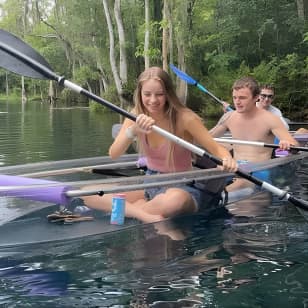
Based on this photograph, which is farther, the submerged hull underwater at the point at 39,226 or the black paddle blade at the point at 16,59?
the black paddle blade at the point at 16,59

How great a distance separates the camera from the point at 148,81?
11.8 feet

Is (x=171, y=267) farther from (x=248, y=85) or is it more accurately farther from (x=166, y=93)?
(x=248, y=85)

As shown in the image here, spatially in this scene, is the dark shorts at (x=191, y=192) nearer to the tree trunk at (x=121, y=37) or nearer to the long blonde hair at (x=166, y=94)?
the long blonde hair at (x=166, y=94)

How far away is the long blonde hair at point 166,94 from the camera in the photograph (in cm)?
361

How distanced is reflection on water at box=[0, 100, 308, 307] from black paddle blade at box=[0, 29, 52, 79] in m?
1.15

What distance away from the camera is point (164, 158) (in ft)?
12.9

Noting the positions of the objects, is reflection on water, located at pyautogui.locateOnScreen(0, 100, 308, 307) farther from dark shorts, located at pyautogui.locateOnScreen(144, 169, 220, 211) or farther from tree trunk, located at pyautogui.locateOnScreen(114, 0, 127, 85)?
tree trunk, located at pyautogui.locateOnScreen(114, 0, 127, 85)

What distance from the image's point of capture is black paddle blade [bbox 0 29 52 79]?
3.60 metres

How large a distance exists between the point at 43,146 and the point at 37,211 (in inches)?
280

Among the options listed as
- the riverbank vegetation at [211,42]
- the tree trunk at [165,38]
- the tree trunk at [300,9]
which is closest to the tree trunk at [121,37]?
the riverbank vegetation at [211,42]

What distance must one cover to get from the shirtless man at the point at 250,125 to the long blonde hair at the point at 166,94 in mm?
1361

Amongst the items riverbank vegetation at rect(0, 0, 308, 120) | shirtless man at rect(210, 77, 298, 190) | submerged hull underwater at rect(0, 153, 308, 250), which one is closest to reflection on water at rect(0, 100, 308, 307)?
submerged hull underwater at rect(0, 153, 308, 250)

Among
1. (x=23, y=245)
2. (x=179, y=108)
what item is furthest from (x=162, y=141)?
(x=23, y=245)

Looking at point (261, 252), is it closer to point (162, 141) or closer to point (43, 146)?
point (162, 141)
